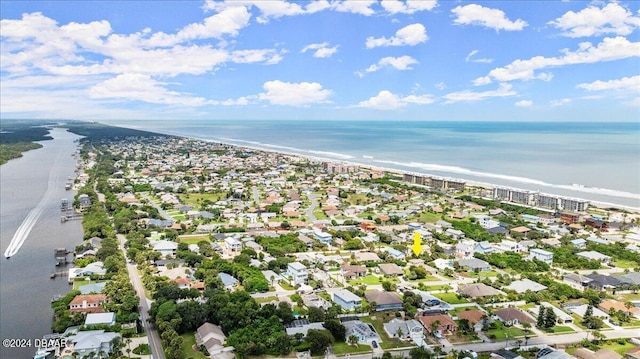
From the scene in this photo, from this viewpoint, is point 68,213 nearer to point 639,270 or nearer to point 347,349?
point 347,349

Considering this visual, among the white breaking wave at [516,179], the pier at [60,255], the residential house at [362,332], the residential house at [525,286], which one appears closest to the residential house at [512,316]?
the residential house at [525,286]

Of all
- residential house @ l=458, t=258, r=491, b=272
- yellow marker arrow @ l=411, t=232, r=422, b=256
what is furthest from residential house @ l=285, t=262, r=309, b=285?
residential house @ l=458, t=258, r=491, b=272

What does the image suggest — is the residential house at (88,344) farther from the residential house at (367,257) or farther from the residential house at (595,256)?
the residential house at (595,256)

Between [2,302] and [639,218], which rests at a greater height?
[639,218]

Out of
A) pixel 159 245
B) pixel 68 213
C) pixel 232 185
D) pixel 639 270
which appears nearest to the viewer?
pixel 639 270

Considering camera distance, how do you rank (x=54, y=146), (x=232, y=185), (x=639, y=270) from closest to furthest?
(x=639, y=270), (x=232, y=185), (x=54, y=146)

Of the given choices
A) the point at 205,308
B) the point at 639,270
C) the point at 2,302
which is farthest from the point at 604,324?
the point at 2,302

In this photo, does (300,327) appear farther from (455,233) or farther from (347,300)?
(455,233)
